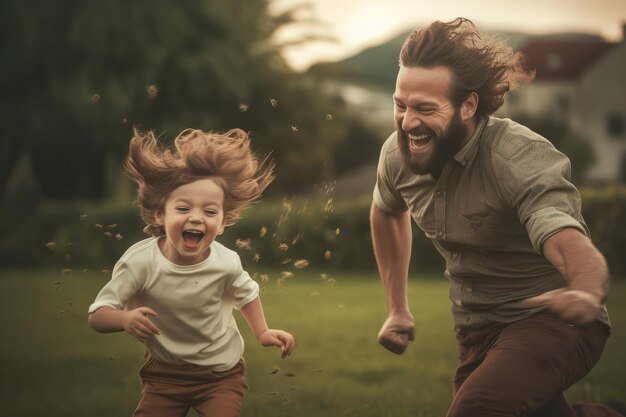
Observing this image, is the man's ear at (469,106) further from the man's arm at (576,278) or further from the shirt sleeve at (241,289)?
the shirt sleeve at (241,289)

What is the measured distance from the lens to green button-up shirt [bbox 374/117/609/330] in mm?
4023

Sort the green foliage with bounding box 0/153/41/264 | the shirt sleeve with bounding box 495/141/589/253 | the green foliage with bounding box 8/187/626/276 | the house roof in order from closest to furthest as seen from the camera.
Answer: the shirt sleeve with bounding box 495/141/589/253, the green foliage with bounding box 8/187/626/276, the green foliage with bounding box 0/153/41/264, the house roof

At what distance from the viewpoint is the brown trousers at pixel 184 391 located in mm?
4191

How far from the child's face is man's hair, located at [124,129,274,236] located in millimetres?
65

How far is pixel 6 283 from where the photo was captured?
15.4 meters

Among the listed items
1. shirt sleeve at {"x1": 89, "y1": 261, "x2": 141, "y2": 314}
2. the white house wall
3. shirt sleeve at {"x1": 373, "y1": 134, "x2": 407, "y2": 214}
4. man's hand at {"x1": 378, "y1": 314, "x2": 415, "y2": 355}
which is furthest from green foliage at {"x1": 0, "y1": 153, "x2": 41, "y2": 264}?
the white house wall

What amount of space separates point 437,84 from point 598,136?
1769 inches

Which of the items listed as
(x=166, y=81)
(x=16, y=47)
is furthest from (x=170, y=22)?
(x=16, y=47)

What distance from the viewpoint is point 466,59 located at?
14.4ft

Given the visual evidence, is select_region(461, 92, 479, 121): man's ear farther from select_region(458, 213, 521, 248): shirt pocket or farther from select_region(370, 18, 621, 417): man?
select_region(458, 213, 521, 248): shirt pocket

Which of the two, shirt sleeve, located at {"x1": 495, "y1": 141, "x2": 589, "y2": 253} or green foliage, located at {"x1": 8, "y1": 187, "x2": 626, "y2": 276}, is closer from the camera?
shirt sleeve, located at {"x1": 495, "y1": 141, "x2": 589, "y2": 253}

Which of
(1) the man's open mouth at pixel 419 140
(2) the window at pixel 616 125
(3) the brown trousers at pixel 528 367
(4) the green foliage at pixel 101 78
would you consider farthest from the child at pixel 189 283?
(2) the window at pixel 616 125

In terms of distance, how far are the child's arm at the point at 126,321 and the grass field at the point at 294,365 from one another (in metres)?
1.06

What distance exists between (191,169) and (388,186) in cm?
119
